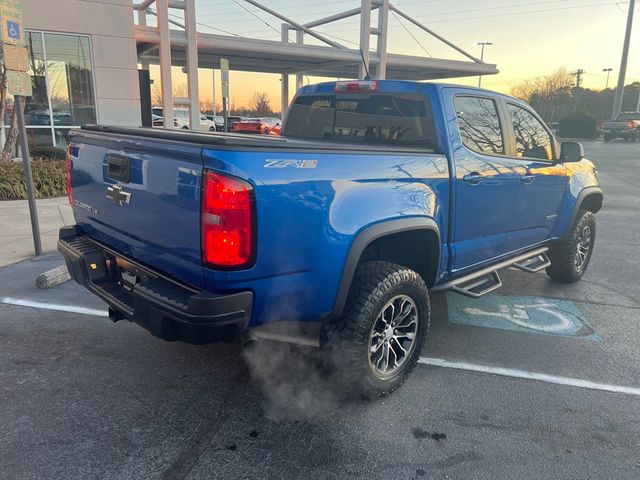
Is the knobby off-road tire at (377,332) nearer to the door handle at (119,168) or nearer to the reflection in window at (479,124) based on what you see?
the reflection in window at (479,124)

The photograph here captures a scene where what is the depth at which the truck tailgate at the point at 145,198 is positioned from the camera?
8.01ft

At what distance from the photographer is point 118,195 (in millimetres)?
2949

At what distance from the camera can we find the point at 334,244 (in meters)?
2.67

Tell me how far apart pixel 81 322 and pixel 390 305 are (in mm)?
2758

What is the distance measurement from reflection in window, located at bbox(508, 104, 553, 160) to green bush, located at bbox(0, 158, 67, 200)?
897 cm

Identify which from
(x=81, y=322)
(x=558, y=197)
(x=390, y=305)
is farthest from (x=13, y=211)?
(x=558, y=197)

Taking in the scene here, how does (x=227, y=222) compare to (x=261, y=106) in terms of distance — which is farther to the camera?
(x=261, y=106)

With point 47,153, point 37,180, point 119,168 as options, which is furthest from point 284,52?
point 119,168

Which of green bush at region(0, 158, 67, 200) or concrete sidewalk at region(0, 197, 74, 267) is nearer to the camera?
concrete sidewalk at region(0, 197, 74, 267)

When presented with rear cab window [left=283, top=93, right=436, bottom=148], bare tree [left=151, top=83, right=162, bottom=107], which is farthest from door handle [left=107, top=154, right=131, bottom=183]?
bare tree [left=151, top=83, right=162, bottom=107]

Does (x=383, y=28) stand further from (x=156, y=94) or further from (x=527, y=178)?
(x=156, y=94)

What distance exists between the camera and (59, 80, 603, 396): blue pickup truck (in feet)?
7.82

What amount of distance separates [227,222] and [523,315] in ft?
11.3

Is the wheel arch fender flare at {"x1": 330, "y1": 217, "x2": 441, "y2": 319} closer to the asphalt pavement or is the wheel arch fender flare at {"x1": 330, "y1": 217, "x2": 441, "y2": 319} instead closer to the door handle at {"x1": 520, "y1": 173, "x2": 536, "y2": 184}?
the asphalt pavement
